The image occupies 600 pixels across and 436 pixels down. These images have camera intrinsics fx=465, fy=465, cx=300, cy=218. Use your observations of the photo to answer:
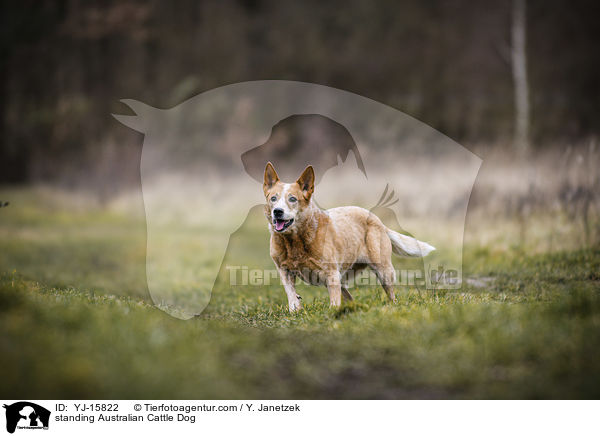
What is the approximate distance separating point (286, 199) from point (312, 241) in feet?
1.85

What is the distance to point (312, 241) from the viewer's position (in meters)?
5.16

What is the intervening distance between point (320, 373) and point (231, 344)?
2.54 ft

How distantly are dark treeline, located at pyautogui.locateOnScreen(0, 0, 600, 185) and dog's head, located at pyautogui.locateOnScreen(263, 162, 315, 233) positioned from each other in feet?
44.3

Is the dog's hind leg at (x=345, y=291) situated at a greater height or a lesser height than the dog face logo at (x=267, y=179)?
lesser

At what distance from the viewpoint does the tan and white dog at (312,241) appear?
5.06 meters

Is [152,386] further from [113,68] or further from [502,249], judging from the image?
[113,68]

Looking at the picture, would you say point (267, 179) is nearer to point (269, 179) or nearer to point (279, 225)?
point (269, 179)

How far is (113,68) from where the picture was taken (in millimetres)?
24453

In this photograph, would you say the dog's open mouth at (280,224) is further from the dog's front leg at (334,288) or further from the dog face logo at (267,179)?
the dog's front leg at (334,288)

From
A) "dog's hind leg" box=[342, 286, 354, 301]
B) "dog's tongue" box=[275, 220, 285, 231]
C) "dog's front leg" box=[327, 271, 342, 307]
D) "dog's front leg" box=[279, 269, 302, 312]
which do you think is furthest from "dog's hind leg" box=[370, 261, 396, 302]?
"dog's tongue" box=[275, 220, 285, 231]

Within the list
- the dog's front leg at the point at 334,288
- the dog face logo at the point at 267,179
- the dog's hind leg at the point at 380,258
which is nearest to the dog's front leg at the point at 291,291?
the dog's front leg at the point at 334,288

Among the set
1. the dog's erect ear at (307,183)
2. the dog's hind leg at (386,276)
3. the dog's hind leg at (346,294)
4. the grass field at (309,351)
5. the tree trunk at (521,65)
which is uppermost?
the tree trunk at (521,65)
